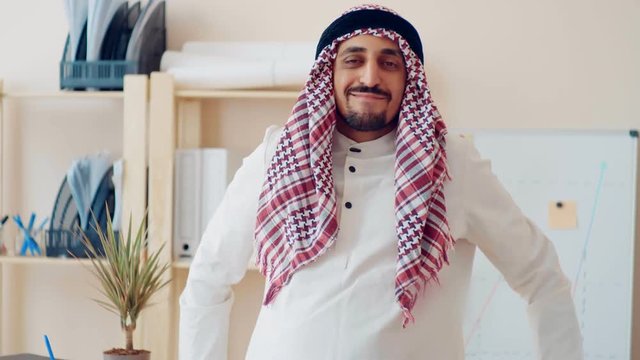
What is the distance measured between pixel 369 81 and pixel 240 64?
1.44 meters

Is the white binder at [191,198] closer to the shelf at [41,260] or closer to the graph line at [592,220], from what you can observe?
the shelf at [41,260]

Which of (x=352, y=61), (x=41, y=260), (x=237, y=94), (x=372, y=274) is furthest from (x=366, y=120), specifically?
(x=41, y=260)

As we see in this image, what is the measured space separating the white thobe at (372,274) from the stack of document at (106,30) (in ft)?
4.66

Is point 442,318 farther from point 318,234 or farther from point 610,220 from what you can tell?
point 610,220

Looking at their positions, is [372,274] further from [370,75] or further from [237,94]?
[237,94]

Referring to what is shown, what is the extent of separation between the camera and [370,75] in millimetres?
2205

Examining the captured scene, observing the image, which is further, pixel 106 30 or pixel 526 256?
pixel 106 30

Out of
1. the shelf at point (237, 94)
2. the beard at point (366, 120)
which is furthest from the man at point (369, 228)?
the shelf at point (237, 94)

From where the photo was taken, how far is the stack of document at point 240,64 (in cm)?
356

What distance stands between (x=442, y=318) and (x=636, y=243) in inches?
65.2

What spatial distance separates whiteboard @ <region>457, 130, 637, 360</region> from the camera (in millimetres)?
3559

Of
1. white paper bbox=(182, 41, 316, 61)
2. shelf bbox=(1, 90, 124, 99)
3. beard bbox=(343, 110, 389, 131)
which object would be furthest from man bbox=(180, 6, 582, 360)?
shelf bbox=(1, 90, 124, 99)

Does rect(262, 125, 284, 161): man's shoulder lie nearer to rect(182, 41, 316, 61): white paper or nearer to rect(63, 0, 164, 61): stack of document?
rect(182, 41, 316, 61): white paper

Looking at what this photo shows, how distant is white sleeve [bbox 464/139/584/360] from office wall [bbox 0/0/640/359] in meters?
1.46
